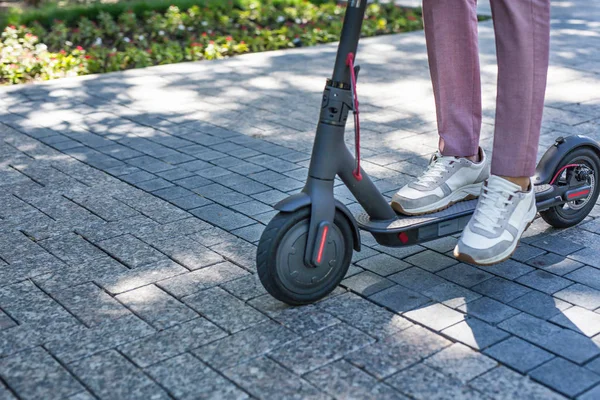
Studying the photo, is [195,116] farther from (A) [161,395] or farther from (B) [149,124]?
(A) [161,395]

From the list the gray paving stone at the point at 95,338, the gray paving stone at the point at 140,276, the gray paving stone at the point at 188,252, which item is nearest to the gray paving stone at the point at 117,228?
the gray paving stone at the point at 188,252

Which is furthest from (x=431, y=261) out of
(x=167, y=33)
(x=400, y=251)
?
(x=167, y=33)

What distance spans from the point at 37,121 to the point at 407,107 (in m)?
2.46

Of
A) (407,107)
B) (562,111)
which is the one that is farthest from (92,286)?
(562,111)

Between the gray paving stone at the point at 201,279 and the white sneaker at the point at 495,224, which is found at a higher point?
the white sneaker at the point at 495,224

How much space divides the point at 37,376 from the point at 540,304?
1.61m

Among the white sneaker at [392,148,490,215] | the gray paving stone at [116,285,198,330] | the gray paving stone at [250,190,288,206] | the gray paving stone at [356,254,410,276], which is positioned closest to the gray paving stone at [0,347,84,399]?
the gray paving stone at [116,285,198,330]

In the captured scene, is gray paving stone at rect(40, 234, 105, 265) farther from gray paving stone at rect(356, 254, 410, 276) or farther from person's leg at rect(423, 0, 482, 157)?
person's leg at rect(423, 0, 482, 157)

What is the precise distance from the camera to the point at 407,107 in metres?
5.50

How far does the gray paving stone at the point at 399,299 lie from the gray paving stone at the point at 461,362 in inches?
12.0

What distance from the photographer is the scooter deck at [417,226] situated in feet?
9.19

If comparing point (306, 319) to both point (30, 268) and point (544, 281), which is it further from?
point (30, 268)

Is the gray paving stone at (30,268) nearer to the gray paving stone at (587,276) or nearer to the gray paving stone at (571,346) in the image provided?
the gray paving stone at (571,346)

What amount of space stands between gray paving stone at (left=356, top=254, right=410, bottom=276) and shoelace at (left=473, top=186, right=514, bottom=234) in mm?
367
